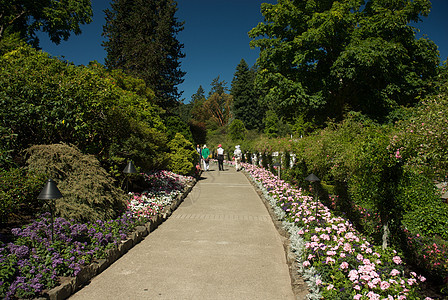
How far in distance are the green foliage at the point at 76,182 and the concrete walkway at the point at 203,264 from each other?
3.62 ft

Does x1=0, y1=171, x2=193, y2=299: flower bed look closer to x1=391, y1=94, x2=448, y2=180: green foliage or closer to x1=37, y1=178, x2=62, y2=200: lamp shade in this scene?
x1=37, y1=178, x2=62, y2=200: lamp shade

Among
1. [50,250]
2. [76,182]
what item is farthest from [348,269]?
[76,182]

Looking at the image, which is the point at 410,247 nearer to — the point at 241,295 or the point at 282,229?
the point at 282,229

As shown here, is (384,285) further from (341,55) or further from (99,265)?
(341,55)

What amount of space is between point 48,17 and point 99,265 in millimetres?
18924

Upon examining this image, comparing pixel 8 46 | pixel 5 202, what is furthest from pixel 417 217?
pixel 8 46

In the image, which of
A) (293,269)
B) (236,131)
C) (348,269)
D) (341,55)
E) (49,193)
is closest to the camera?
(348,269)

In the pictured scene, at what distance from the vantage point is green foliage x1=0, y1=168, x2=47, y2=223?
174 inches

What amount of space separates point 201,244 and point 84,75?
5.06m

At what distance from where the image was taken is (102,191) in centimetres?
588

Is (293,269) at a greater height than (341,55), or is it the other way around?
(341,55)

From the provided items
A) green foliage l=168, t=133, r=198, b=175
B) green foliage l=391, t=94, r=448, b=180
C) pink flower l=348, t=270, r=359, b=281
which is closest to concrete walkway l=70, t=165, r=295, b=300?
pink flower l=348, t=270, r=359, b=281

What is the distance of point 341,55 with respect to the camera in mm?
16203

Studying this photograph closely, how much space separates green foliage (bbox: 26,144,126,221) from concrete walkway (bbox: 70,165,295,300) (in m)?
1.10
